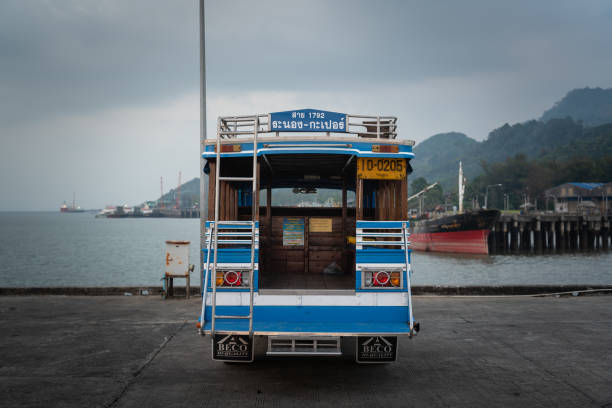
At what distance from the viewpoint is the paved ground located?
16.1 ft

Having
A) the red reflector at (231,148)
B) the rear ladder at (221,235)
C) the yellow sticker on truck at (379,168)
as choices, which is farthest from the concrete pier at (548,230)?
the rear ladder at (221,235)

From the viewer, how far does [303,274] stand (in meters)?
7.11

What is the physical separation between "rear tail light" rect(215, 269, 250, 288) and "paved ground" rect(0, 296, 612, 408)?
3.99ft

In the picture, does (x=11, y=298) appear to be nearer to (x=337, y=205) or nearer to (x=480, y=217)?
(x=337, y=205)

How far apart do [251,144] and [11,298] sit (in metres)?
9.00

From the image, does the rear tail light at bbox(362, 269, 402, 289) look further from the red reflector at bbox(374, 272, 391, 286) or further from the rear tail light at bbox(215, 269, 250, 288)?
the rear tail light at bbox(215, 269, 250, 288)

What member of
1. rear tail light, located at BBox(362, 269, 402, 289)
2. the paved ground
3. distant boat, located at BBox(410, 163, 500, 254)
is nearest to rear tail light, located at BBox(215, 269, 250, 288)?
the paved ground

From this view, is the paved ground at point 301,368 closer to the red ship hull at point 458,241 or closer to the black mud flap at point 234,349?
the black mud flap at point 234,349

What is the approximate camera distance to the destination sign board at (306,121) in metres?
5.61

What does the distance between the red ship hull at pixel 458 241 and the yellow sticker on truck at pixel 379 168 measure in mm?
40941

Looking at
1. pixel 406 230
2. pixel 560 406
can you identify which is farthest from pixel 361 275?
pixel 560 406

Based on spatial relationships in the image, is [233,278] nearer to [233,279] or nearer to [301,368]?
[233,279]

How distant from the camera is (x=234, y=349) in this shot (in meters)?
5.55

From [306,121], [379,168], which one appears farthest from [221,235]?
[379,168]
